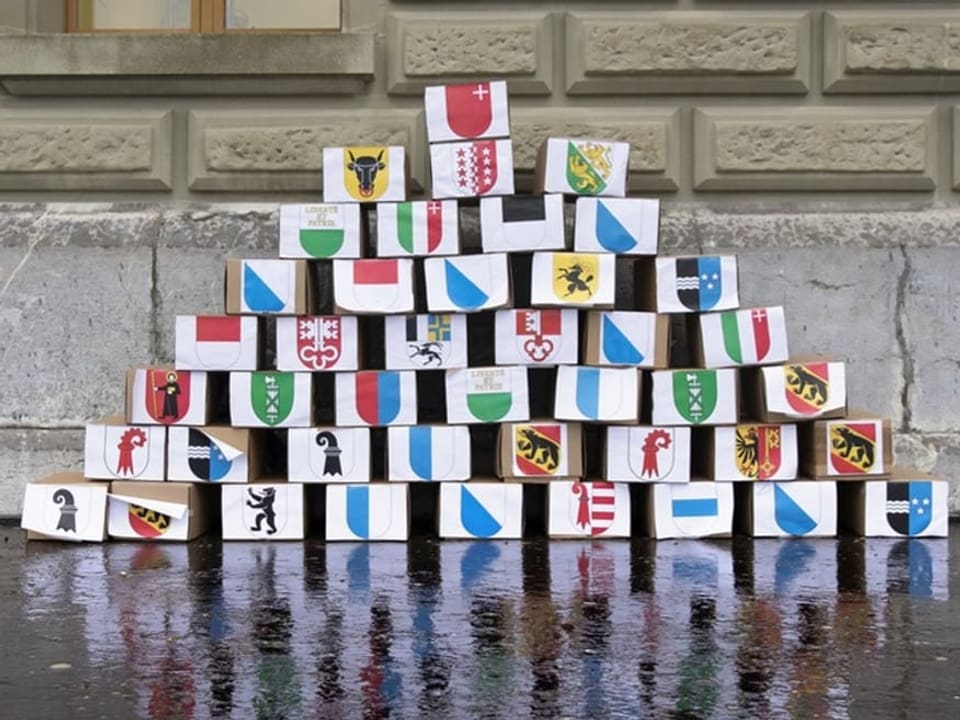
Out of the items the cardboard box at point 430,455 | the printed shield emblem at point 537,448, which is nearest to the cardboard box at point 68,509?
the cardboard box at point 430,455

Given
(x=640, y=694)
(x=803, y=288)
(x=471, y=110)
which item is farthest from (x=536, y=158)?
(x=640, y=694)

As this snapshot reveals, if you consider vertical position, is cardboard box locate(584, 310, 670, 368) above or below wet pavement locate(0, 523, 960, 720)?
above

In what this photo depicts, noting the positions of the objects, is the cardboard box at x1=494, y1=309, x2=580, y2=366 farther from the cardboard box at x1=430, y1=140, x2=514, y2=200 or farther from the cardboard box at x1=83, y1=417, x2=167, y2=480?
the cardboard box at x1=83, y1=417, x2=167, y2=480

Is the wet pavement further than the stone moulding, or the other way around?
the stone moulding

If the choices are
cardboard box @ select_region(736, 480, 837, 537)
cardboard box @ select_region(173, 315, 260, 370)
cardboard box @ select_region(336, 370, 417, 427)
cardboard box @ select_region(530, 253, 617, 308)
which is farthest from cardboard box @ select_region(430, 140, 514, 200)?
cardboard box @ select_region(736, 480, 837, 537)

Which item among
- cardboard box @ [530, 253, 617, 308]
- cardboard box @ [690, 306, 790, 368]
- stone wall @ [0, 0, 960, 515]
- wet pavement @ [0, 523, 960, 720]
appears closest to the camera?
wet pavement @ [0, 523, 960, 720]

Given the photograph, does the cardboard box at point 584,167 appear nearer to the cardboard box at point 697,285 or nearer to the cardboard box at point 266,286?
the cardboard box at point 697,285

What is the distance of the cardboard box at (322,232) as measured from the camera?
6.87m

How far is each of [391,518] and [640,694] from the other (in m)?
2.58

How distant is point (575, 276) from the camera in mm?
6809

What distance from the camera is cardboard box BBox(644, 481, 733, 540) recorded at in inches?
270

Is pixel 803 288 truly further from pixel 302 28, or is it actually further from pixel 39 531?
pixel 39 531

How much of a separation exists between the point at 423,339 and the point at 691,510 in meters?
1.47

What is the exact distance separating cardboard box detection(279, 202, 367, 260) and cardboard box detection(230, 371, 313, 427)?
22.6 inches
